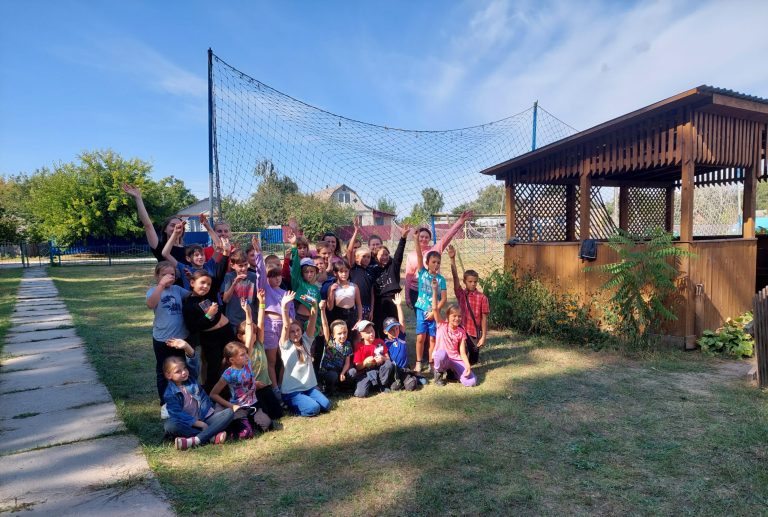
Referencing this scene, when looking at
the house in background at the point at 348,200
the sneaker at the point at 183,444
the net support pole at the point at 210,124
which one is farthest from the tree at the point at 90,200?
the sneaker at the point at 183,444

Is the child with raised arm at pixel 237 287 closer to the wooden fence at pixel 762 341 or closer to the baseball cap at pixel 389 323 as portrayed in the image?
the baseball cap at pixel 389 323

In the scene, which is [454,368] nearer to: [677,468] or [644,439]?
[644,439]

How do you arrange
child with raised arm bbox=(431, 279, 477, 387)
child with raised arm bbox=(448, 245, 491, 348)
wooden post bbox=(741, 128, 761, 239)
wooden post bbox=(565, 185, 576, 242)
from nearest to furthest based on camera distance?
child with raised arm bbox=(431, 279, 477, 387)
child with raised arm bbox=(448, 245, 491, 348)
wooden post bbox=(741, 128, 761, 239)
wooden post bbox=(565, 185, 576, 242)

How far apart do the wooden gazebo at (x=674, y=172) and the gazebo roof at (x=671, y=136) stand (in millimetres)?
12

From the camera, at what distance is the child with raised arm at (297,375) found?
4055 mm

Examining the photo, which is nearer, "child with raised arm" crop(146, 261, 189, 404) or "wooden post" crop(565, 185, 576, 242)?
"child with raised arm" crop(146, 261, 189, 404)

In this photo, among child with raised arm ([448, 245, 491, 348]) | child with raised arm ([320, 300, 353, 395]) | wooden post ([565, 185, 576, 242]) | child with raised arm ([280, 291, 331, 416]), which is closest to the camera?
child with raised arm ([280, 291, 331, 416])

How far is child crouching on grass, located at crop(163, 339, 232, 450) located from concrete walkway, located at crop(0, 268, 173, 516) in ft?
0.96

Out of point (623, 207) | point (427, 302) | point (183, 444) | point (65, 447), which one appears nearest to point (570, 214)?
point (623, 207)

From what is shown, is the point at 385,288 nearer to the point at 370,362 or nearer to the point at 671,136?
the point at 370,362

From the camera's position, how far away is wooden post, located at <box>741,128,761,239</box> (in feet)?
21.5

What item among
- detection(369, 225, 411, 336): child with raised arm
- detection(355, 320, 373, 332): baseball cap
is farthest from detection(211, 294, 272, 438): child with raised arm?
detection(369, 225, 411, 336): child with raised arm

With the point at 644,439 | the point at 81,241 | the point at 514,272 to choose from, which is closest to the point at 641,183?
the point at 514,272

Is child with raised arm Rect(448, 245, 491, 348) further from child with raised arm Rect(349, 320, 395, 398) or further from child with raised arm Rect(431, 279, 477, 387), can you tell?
child with raised arm Rect(349, 320, 395, 398)
